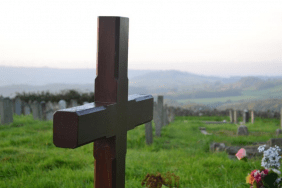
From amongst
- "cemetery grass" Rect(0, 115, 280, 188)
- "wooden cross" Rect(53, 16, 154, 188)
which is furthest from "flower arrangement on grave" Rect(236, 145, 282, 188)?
"wooden cross" Rect(53, 16, 154, 188)

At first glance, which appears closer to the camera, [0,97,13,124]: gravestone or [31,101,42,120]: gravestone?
[0,97,13,124]: gravestone

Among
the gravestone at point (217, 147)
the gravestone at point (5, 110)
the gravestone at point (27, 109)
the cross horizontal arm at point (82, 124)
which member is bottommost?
the gravestone at point (217, 147)

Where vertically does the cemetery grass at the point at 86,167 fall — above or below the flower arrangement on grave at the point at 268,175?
below

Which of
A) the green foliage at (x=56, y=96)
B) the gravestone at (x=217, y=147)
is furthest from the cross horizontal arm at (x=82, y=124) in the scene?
the green foliage at (x=56, y=96)

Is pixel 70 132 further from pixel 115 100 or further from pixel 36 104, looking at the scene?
pixel 36 104

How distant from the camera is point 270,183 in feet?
9.39

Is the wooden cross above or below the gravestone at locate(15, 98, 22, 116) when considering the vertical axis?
above

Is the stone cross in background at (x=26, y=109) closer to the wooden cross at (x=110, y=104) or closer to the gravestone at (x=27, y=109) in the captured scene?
the gravestone at (x=27, y=109)

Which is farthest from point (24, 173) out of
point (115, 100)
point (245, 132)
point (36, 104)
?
point (245, 132)

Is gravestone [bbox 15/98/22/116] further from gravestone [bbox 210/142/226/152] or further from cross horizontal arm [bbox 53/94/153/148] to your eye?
cross horizontal arm [bbox 53/94/153/148]

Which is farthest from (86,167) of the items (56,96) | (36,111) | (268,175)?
(56,96)

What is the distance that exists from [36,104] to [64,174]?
285 inches

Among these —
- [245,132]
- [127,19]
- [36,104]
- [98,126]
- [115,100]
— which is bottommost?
Answer: [245,132]

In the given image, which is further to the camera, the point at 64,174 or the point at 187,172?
the point at 187,172
